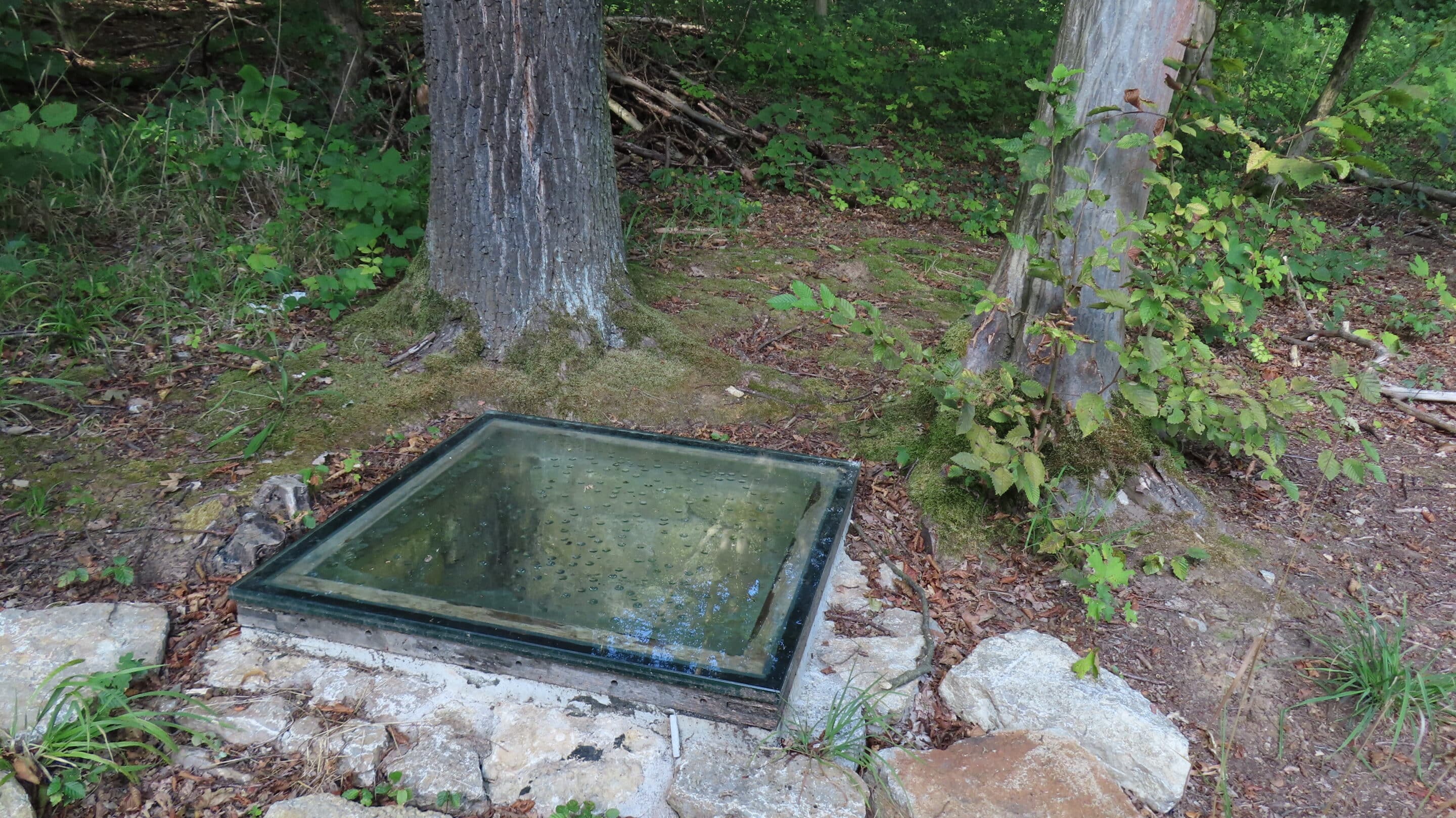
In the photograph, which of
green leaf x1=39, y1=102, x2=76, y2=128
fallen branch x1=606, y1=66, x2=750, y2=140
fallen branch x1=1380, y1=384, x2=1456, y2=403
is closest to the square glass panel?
green leaf x1=39, y1=102, x2=76, y2=128

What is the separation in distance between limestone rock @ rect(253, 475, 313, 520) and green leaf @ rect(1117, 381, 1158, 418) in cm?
250

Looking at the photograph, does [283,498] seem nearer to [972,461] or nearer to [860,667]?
[860,667]

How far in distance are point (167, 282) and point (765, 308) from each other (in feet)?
8.48

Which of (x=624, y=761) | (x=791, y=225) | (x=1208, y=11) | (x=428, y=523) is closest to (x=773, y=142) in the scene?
(x=791, y=225)

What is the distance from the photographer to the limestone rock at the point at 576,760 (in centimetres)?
189

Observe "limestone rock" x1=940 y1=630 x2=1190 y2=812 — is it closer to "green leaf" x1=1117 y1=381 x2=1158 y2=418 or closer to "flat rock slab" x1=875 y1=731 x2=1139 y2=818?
"flat rock slab" x1=875 y1=731 x2=1139 y2=818

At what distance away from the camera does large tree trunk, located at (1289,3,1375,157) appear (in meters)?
5.71

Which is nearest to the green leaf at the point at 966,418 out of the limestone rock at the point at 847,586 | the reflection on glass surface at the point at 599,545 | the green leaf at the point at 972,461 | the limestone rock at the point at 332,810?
the green leaf at the point at 972,461

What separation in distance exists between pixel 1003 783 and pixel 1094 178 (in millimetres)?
1764

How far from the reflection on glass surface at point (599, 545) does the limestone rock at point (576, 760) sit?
0.56 ft

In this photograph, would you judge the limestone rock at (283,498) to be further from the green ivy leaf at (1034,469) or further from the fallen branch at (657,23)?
the fallen branch at (657,23)

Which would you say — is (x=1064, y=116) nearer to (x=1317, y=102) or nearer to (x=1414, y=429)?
(x=1414, y=429)

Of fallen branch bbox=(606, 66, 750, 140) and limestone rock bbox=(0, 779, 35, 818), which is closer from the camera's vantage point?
limestone rock bbox=(0, 779, 35, 818)

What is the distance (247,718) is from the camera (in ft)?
6.64
